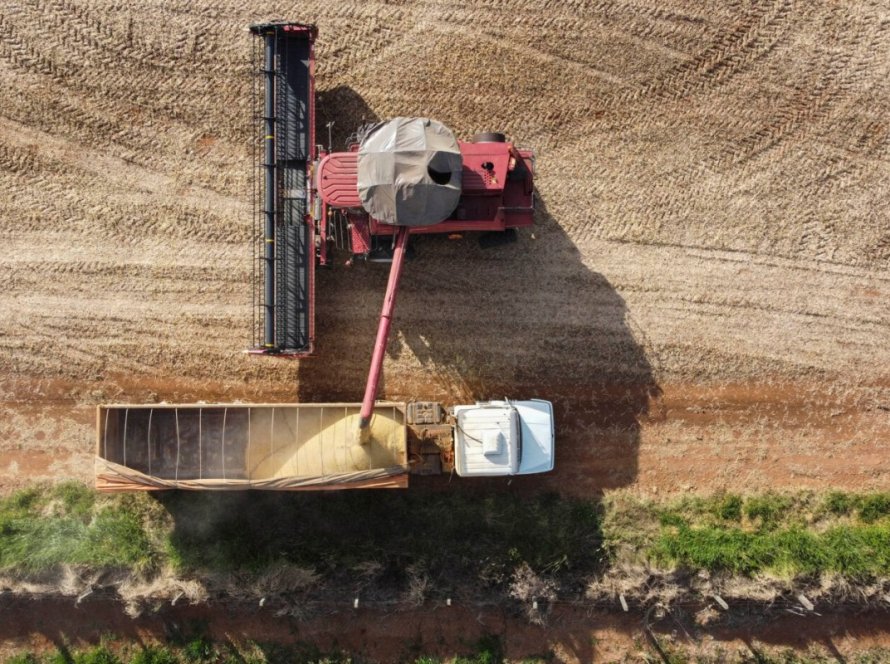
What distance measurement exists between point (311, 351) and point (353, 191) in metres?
3.37

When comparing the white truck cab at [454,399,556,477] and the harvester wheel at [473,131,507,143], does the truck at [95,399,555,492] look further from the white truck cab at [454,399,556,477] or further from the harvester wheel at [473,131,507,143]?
the harvester wheel at [473,131,507,143]

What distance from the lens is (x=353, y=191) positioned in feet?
38.7

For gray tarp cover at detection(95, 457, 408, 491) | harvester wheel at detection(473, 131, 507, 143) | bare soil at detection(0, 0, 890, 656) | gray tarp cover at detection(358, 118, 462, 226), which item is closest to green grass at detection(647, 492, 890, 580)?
bare soil at detection(0, 0, 890, 656)

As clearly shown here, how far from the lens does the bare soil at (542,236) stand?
43.8 feet

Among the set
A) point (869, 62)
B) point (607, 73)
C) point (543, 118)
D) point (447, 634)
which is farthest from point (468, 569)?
point (869, 62)

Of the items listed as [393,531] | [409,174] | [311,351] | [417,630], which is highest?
[409,174]

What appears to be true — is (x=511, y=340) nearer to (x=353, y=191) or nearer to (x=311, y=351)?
(x=311, y=351)

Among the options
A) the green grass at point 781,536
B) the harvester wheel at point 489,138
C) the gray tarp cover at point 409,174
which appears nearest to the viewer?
the gray tarp cover at point 409,174

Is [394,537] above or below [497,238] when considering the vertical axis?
below

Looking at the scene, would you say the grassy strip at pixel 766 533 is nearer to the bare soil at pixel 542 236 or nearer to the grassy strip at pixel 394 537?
the grassy strip at pixel 394 537

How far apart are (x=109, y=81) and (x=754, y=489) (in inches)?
663

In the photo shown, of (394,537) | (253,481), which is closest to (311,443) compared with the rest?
(253,481)

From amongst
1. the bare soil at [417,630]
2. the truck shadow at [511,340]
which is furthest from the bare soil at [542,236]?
the bare soil at [417,630]

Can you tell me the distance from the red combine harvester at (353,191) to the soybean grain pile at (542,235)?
2.84ft
